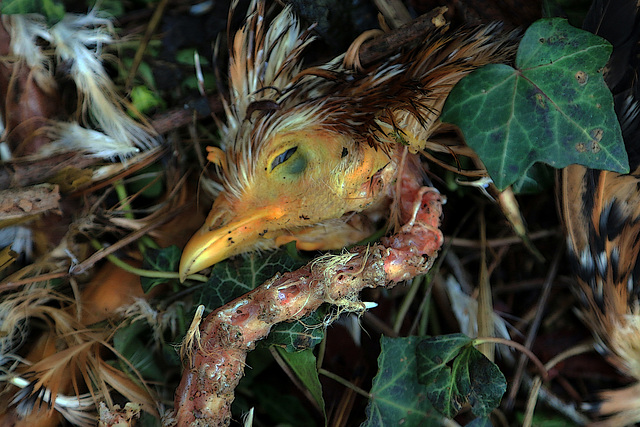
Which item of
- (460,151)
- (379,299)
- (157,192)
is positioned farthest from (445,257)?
(157,192)

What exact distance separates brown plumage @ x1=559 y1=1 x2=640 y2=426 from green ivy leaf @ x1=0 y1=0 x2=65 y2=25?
142 centimetres

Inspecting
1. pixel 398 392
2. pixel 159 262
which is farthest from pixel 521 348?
pixel 159 262

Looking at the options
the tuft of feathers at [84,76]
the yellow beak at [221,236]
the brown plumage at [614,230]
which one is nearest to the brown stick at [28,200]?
the tuft of feathers at [84,76]

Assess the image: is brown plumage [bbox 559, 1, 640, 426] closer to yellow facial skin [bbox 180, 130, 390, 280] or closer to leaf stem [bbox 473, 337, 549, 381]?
leaf stem [bbox 473, 337, 549, 381]

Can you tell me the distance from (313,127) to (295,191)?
0.59 ft

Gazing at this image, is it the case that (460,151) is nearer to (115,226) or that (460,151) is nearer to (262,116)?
(262,116)

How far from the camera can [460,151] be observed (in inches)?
52.1

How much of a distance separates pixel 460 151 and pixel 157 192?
95 centimetres

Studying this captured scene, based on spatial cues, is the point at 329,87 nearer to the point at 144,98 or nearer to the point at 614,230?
the point at 144,98

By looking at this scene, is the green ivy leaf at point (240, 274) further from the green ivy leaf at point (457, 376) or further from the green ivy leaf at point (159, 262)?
the green ivy leaf at point (457, 376)

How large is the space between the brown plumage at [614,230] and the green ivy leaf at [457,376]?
0.39 metres

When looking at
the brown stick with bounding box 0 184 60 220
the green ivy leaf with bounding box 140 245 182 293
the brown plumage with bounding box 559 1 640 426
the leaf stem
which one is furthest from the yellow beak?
the brown plumage with bounding box 559 1 640 426

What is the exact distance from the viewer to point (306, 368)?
1.29m

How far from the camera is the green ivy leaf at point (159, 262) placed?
1403 mm
